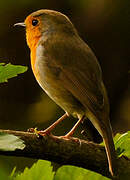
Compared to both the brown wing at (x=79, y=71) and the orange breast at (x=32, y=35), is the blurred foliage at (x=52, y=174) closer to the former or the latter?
the brown wing at (x=79, y=71)

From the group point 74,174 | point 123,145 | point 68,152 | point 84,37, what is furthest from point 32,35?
point 74,174

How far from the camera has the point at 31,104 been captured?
529cm

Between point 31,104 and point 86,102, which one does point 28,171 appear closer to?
point 86,102

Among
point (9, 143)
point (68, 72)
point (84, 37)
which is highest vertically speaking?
point (9, 143)

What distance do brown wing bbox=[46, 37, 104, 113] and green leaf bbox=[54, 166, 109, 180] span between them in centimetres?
155

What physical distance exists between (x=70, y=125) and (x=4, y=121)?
29.8 inches

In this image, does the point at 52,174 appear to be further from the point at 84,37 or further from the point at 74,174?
the point at 84,37

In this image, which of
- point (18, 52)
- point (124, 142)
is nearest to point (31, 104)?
point (18, 52)

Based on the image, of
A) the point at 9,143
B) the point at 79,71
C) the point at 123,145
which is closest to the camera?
the point at 9,143

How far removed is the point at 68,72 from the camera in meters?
3.21

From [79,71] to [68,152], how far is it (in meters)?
1.18

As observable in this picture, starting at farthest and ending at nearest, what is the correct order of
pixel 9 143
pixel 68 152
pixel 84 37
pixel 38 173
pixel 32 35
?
pixel 84 37
pixel 32 35
pixel 68 152
pixel 38 173
pixel 9 143

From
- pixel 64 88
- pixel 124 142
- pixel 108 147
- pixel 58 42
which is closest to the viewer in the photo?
pixel 124 142

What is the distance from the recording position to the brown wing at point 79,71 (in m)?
3.01
